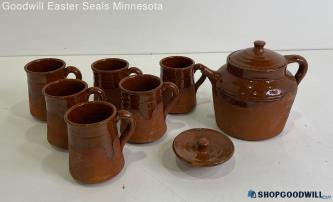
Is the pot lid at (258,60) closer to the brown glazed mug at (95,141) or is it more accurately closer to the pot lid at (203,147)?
the pot lid at (203,147)

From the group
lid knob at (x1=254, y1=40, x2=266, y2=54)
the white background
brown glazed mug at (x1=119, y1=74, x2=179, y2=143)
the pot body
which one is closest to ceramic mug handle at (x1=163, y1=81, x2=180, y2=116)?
brown glazed mug at (x1=119, y1=74, x2=179, y2=143)

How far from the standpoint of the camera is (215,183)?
0.83 m

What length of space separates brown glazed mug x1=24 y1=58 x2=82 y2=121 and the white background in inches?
18.3

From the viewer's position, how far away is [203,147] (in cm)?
88

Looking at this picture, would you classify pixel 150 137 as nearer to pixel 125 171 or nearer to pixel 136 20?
pixel 125 171

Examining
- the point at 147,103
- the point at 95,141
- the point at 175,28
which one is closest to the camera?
the point at 95,141

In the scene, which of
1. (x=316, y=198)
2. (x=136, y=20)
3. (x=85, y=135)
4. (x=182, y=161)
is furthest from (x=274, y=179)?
(x=136, y=20)

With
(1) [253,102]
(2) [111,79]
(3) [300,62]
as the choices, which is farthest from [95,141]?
(3) [300,62]

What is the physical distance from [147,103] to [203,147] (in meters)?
0.16

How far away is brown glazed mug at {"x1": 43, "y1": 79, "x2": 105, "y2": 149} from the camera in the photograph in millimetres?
876

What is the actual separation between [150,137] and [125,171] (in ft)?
0.38

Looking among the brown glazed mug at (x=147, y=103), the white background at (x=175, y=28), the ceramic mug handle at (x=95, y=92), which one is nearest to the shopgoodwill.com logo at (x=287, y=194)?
the brown glazed mug at (x=147, y=103)

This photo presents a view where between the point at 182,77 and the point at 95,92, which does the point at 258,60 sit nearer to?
the point at 182,77

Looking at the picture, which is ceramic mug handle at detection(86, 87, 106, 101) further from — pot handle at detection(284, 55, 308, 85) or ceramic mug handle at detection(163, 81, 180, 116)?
pot handle at detection(284, 55, 308, 85)
